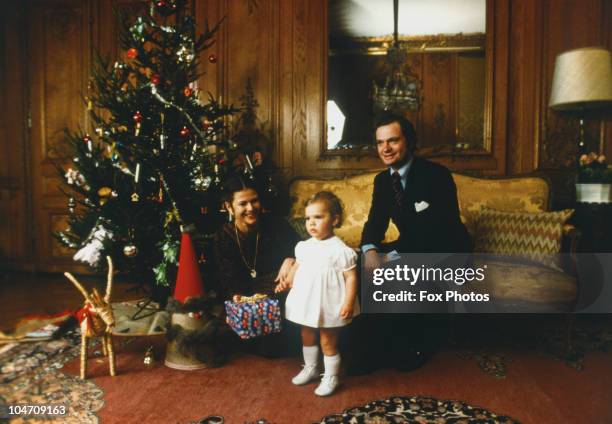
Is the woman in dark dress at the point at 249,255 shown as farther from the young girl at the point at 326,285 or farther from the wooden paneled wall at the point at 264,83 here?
the wooden paneled wall at the point at 264,83

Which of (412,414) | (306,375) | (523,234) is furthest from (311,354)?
(523,234)

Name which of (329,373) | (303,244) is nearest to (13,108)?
(303,244)

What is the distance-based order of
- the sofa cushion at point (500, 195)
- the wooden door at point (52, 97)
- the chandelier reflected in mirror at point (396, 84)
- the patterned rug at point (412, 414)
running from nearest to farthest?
the patterned rug at point (412, 414) → the sofa cushion at point (500, 195) → the chandelier reflected in mirror at point (396, 84) → the wooden door at point (52, 97)

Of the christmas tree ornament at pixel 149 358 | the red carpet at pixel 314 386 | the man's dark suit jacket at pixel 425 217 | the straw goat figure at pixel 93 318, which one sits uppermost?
the man's dark suit jacket at pixel 425 217

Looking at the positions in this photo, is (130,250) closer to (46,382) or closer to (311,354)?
(46,382)

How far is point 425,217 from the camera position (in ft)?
7.38

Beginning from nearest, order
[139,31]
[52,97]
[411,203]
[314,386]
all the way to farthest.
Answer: [314,386] → [411,203] → [139,31] → [52,97]

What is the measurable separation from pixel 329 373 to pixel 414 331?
1.84 feet

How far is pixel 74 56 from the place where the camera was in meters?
4.25

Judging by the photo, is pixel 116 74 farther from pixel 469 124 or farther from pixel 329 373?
pixel 469 124

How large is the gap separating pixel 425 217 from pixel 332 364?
857mm

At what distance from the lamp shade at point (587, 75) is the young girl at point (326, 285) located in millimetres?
2050

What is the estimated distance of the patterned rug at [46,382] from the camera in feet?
5.67

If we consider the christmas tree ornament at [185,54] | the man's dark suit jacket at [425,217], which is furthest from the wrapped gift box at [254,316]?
the christmas tree ornament at [185,54]
